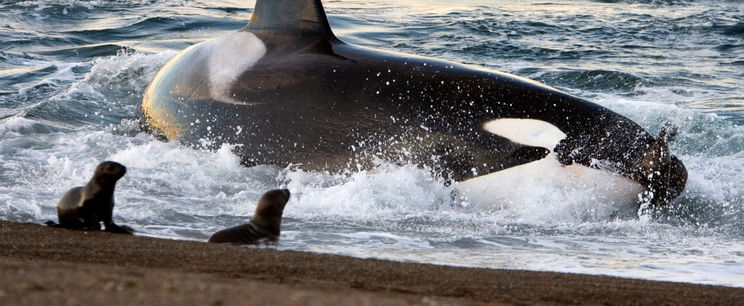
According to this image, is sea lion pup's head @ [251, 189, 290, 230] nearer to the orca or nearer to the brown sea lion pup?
the brown sea lion pup

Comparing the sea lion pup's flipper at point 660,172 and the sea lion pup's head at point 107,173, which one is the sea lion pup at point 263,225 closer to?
the sea lion pup's head at point 107,173

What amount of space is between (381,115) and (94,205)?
2.80 m

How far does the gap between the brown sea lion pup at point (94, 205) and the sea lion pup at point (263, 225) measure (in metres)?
0.64

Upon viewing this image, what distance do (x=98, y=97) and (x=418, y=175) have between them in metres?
6.37

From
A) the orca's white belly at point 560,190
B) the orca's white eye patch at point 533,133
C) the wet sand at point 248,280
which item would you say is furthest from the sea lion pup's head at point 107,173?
the orca's white eye patch at point 533,133

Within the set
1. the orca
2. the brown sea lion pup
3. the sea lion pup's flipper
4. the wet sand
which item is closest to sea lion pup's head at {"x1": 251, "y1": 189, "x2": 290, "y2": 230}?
the brown sea lion pup

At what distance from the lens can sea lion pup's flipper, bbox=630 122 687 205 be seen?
798 cm

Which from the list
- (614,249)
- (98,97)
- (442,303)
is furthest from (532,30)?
(442,303)

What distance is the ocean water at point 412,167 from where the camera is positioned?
765 centimetres

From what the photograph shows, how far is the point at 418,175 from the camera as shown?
28.5 feet

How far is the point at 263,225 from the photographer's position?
23.1ft

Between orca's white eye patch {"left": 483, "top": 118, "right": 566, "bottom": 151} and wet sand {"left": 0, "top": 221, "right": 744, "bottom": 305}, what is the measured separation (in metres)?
2.43

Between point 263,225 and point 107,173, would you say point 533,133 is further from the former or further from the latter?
point 107,173

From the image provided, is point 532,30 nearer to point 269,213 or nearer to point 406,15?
point 406,15
